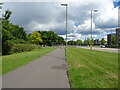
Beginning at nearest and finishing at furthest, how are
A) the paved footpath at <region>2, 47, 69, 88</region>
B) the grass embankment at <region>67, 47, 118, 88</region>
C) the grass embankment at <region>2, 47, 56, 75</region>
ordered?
the paved footpath at <region>2, 47, 69, 88</region>
the grass embankment at <region>67, 47, 118, 88</region>
the grass embankment at <region>2, 47, 56, 75</region>

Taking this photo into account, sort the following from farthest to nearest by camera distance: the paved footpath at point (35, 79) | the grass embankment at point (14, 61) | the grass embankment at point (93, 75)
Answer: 1. the grass embankment at point (14, 61)
2. the grass embankment at point (93, 75)
3. the paved footpath at point (35, 79)

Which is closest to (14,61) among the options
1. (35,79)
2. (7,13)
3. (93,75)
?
(35,79)

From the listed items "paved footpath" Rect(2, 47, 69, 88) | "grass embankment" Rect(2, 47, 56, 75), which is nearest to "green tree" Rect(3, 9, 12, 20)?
"grass embankment" Rect(2, 47, 56, 75)

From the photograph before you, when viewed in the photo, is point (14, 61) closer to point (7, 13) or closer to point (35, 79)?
point (35, 79)

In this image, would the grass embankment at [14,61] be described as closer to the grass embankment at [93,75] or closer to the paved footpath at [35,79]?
the paved footpath at [35,79]

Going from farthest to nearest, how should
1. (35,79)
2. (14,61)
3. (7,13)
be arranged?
(7,13) → (14,61) → (35,79)

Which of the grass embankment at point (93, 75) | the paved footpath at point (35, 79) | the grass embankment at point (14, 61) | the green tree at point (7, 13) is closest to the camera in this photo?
the paved footpath at point (35, 79)

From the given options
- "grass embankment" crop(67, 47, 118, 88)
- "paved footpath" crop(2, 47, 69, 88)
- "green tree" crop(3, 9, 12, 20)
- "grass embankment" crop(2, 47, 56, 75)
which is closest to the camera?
"paved footpath" crop(2, 47, 69, 88)

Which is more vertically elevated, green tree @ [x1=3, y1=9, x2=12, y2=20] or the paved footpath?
green tree @ [x1=3, y1=9, x2=12, y2=20]

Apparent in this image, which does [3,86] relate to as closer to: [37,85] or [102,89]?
[37,85]

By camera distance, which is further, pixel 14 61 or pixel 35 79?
pixel 14 61

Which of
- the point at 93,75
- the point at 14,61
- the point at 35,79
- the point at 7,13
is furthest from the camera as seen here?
the point at 7,13

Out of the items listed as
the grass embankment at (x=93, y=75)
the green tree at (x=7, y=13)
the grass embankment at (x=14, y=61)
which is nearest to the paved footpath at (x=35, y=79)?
the grass embankment at (x=93, y=75)

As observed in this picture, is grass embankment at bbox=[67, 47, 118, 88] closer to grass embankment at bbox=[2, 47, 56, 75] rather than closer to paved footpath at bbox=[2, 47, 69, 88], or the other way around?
paved footpath at bbox=[2, 47, 69, 88]
